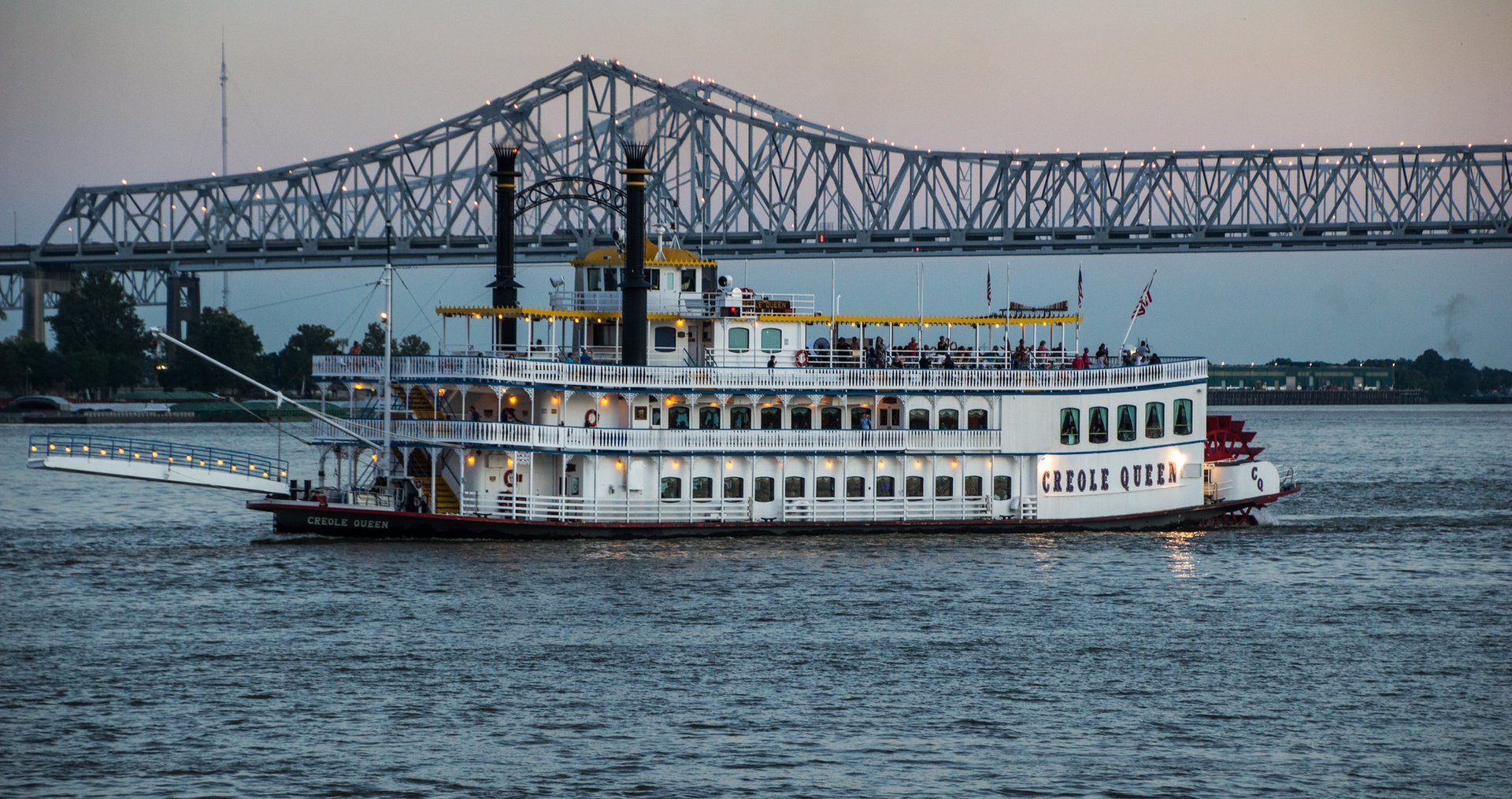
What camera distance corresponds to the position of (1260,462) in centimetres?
4897

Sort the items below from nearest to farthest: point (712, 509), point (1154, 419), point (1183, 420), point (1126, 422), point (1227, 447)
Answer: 1. point (712, 509)
2. point (1126, 422)
3. point (1154, 419)
4. point (1183, 420)
5. point (1227, 447)

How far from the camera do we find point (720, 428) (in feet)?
138

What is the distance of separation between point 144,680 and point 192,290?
13371 cm

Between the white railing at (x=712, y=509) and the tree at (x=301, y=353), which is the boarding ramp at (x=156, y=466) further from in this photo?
the tree at (x=301, y=353)

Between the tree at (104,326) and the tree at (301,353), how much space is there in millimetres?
13864

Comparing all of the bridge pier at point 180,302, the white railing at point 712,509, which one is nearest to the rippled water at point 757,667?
the white railing at point 712,509

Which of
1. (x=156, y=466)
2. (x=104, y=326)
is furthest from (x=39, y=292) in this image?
(x=156, y=466)

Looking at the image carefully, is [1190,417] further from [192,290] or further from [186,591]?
[192,290]

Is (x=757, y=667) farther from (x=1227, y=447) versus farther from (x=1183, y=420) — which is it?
(x=1227, y=447)

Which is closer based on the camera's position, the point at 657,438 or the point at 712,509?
the point at 657,438

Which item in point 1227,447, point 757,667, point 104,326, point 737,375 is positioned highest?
point 104,326

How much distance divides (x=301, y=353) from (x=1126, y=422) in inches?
5420

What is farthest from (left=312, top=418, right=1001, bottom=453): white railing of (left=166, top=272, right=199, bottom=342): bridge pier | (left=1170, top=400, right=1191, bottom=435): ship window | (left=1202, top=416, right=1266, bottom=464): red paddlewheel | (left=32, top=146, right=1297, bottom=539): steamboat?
(left=166, top=272, right=199, bottom=342): bridge pier

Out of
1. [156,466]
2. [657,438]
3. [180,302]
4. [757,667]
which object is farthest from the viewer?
[180,302]
